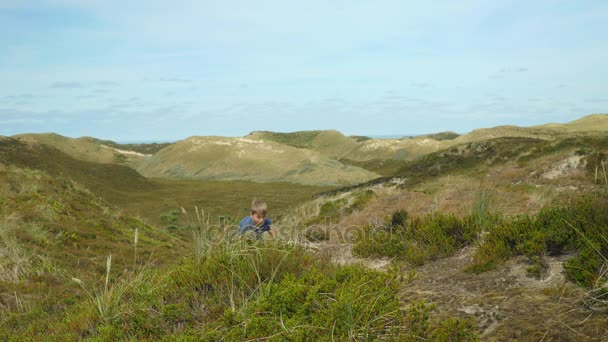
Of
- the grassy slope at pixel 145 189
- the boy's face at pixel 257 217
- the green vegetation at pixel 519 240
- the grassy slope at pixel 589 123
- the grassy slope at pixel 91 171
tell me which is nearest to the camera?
the green vegetation at pixel 519 240

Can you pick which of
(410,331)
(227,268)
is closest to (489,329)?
(410,331)

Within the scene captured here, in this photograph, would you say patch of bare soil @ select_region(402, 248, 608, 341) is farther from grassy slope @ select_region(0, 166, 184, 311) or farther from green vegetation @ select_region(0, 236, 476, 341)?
grassy slope @ select_region(0, 166, 184, 311)

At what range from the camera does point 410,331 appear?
380cm

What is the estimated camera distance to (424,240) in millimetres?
6598

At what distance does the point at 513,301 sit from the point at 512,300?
0.02m

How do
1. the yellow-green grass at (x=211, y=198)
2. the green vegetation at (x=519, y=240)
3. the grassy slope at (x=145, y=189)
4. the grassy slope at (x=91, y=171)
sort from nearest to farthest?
the green vegetation at (x=519, y=240) → the yellow-green grass at (x=211, y=198) → the grassy slope at (x=145, y=189) → the grassy slope at (x=91, y=171)

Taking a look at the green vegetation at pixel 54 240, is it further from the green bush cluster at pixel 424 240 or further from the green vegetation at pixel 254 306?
the green bush cluster at pixel 424 240

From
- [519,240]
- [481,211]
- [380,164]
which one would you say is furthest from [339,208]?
[380,164]

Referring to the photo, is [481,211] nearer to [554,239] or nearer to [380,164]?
[554,239]

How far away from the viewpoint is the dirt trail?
11.9 feet

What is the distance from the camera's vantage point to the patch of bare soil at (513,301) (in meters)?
3.62

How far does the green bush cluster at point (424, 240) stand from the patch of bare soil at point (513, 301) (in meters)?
0.61

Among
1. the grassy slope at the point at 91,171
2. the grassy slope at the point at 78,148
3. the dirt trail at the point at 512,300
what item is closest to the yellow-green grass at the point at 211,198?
the grassy slope at the point at 91,171

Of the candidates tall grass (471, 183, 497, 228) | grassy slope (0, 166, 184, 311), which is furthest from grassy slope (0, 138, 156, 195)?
tall grass (471, 183, 497, 228)
